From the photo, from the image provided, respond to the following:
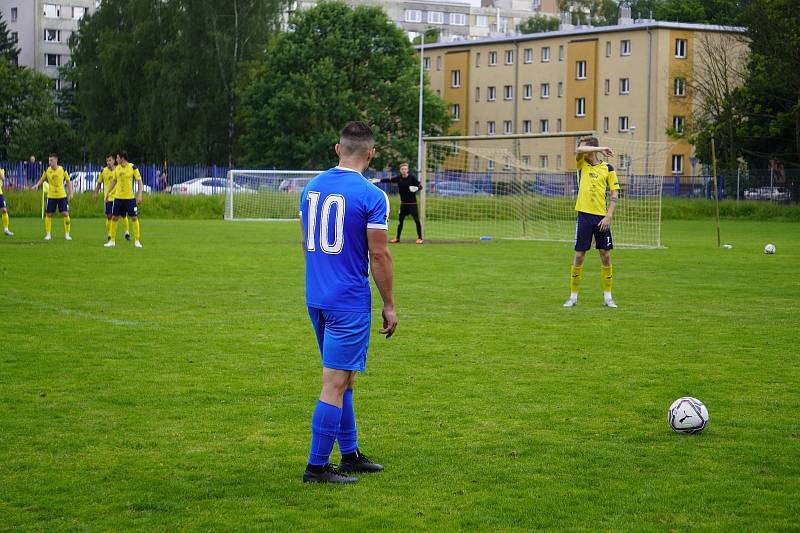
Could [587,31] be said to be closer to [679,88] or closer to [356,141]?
[679,88]

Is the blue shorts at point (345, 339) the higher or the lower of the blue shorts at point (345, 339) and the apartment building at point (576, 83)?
the lower

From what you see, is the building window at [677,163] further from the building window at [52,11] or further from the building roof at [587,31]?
the building window at [52,11]

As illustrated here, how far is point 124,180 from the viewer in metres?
25.7

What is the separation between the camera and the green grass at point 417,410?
6.01 meters

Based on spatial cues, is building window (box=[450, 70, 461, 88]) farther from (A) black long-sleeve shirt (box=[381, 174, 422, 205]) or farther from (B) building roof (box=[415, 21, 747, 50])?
(A) black long-sleeve shirt (box=[381, 174, 422, 205])

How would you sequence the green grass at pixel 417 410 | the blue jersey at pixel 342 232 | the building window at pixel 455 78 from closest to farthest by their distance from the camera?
the green grass at pixel 417 410 → the blue jersey at pixel 342 232 → the building window at pixel 455 78

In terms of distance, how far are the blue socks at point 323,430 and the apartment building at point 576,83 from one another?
5987 cm

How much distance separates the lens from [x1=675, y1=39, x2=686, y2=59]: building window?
75.0 metres

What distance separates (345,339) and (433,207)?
36.3 metres

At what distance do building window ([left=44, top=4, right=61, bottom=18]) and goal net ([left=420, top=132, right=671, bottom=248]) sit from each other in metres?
71.1

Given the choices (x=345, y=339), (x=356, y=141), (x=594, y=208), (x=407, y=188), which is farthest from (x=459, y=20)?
(x=345, y=339)

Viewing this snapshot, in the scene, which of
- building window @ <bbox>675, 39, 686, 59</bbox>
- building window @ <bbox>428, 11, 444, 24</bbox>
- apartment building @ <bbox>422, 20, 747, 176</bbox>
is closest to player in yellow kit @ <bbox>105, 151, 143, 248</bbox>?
apartment building @ <bbox>422, 20, 747, 176</bbox>

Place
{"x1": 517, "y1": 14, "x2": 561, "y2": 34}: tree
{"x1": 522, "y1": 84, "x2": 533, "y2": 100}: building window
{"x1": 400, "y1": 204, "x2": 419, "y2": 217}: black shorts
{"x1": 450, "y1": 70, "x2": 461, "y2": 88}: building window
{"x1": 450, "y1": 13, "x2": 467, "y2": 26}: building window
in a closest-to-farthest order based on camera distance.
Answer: {"x1": 400, "y1": 204, "x2": 419, "y2": 217}: black shorts
{"x1": 522, "y1": 84, "x2": 533, "y2": 100}: building window
{"x1": 450, "y1": 70, "x2": 461, "y2": 88}: building window
{"x1": 517, "y1": 14, "x2": 561, "y2": 34}: tree
{"x1": 450, "y1": 13, "x2": 467, "y2": 26}: building window

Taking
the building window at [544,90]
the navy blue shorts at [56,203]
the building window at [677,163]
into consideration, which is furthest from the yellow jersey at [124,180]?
the building window at [544,90]
